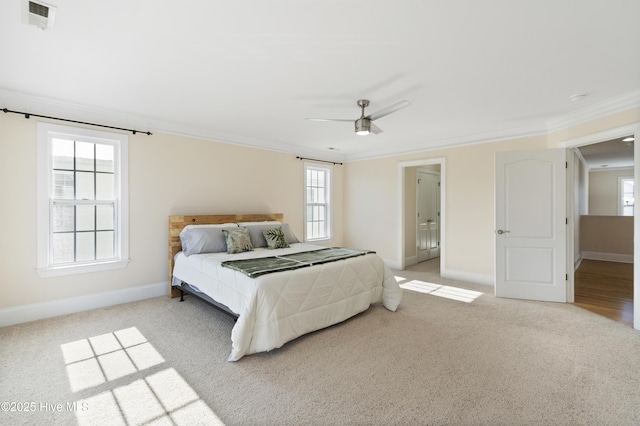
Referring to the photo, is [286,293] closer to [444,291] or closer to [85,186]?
[444,291]

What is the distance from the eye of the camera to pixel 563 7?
1.80 m

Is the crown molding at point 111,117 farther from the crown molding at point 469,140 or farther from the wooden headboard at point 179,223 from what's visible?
the crown molding at point 469,140

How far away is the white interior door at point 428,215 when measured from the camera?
6586 mm

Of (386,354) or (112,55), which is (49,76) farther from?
(386,354)

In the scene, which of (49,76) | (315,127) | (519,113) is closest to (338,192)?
(315,127)

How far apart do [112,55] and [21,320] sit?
118 inches

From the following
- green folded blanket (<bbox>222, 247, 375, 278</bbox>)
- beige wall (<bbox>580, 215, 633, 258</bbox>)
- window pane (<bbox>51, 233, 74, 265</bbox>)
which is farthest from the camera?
beige wall (<bbox>580, 215, 633, 258</bbox>)

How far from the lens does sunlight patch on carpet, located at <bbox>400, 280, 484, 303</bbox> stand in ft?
13.6

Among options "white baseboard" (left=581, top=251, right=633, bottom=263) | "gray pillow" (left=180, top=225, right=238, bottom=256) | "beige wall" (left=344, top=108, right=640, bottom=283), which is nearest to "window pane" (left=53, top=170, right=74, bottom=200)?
"gray pillow" (left=180, top=225, right=238, bottom=256)

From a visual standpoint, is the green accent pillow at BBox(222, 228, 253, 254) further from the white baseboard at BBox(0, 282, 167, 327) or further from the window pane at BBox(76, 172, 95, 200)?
the window pane at BBox(76, 172, 95, 200)

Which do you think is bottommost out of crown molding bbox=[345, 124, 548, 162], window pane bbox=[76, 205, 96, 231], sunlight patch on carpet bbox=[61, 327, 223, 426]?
sunlight patch on carpet bbox=[61, 327, 223, 426]

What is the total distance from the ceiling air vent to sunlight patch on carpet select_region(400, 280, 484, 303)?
469 centimetres

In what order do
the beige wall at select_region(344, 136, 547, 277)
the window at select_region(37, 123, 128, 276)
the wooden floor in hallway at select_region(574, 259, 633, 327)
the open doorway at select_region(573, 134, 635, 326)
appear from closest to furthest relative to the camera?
the window at select_region(37, 123, 128, 276) < the wooden floor in hallway at select_region(574, 259, 633, 327) < the open doorway at select_region(573, 134, 635, 326) < the beige wall at select_region(344, 136, 547, 277)

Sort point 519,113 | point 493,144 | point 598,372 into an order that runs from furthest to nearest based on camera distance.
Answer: point 493,144
point 519,113
point 598,372
